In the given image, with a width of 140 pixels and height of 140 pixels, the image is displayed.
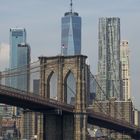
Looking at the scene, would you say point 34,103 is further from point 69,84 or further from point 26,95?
point 69,84

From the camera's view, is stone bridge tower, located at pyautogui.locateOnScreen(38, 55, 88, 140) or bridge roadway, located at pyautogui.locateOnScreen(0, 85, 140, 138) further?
stone bridge tower, located at pyautogui.locateOnScreen(38, 55, 88, 140)

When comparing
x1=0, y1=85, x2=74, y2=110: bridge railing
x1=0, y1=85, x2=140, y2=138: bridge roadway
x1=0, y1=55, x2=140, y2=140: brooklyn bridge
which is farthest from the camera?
x1=0, y1=55, x2=140, y2=140: brooklyn bridge

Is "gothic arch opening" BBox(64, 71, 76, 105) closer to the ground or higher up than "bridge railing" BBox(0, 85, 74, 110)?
higher up

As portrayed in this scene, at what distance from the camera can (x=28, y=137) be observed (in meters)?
155

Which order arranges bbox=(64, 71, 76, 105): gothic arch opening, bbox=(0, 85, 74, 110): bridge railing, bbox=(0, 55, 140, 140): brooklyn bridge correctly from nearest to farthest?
bbox=(0, 85, 74, 110): bridge railing
bbox=(0, 55, 140, 140): brooklyn bridge
bbox=(64, 71, 76, 105): gothic arch opening

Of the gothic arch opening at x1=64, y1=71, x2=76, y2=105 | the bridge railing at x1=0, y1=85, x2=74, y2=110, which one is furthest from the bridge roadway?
the gothic arch opening at x1=64, y1=71, x2=76, y2=105

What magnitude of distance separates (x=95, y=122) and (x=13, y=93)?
24.1 m

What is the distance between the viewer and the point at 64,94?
76.0 metres

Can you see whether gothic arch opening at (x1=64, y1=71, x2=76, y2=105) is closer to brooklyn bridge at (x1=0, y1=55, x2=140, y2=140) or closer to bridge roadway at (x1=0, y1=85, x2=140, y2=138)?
brooklyn bridge at (x1=0, y1=55, x2=140, y2=140)

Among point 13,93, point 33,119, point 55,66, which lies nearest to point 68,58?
point 55,66

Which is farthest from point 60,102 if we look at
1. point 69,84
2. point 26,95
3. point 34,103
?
point 69,84

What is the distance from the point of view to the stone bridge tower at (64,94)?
71000 mm

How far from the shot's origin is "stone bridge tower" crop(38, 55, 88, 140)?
7100cm

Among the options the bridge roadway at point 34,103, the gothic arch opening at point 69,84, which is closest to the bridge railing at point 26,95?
the bridge roadway at point 34,103
